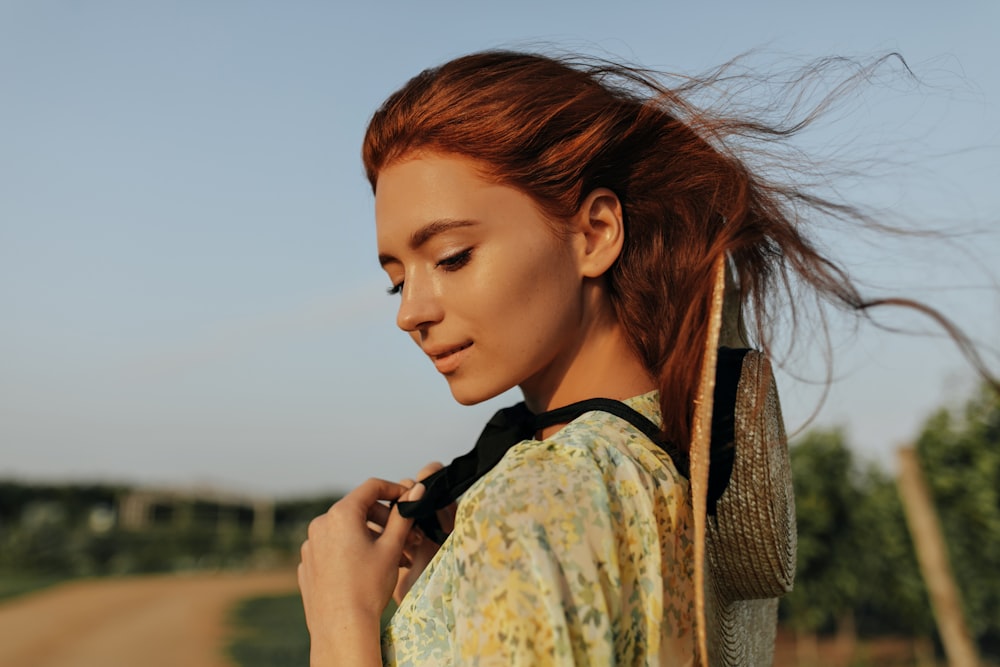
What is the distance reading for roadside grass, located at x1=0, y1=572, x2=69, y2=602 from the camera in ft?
67.4

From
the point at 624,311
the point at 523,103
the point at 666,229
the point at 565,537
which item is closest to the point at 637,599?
the point at 565,537

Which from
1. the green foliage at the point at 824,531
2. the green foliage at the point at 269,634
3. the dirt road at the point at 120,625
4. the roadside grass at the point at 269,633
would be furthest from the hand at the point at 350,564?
the green foliage at the point at 824,531

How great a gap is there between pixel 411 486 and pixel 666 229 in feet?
2.43

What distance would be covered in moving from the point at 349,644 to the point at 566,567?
0.46 meters

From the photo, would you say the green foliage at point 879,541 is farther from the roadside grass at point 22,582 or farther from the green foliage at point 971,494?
the roadside grass at point 22,582

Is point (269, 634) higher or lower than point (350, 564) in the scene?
lower

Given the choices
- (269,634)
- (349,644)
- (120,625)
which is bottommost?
(269,634)

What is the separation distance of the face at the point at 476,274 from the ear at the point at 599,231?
1.2 inches

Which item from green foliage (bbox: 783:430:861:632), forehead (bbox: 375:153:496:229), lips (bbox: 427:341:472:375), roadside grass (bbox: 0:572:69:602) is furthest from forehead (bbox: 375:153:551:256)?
roadside grass (bbox: 0:572:69:602)

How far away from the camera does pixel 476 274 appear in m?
1.71

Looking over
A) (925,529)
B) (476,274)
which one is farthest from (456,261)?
(925,529)

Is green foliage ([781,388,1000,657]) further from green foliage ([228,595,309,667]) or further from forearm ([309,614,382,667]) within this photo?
forearm ([309,614,382,667])

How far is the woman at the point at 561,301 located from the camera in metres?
1.43

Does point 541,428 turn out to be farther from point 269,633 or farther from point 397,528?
point 269,633
